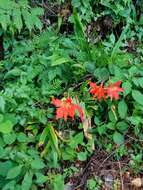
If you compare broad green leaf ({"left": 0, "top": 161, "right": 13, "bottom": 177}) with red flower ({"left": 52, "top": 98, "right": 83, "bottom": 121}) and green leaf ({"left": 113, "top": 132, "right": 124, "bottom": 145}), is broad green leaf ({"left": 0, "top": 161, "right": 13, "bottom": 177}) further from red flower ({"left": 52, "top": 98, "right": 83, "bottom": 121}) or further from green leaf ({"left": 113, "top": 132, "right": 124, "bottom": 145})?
green leaf ({"left": 113, "top": 132, "right": 124, "bottom": 145})

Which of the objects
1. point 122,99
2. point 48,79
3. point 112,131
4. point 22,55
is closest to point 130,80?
point 122,99

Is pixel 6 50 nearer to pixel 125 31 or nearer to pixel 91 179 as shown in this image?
pixel 125 31

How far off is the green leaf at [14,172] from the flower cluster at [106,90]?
0.69 meters

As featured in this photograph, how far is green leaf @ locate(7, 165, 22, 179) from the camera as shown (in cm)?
252

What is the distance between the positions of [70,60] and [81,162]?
727 millimetres

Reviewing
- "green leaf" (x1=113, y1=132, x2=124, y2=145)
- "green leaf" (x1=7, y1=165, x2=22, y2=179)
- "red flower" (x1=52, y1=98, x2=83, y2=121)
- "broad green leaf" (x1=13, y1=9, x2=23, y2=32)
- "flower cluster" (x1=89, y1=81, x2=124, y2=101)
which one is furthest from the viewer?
"broad green leaf" (x1=13, y1=9, x2=23, y2=32)

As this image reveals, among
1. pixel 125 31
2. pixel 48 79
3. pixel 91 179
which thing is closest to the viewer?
pixel 91 179

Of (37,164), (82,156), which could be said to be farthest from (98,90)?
(37,164)

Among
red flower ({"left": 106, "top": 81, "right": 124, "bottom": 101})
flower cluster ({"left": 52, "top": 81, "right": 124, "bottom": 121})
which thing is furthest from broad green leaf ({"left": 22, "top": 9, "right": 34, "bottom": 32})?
red flower ({"left": 106, "top": 81, "right": 124, "bottom": 101})

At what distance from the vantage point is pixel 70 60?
3.06m

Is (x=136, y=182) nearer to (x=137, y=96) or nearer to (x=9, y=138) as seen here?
(x=137, y=96)

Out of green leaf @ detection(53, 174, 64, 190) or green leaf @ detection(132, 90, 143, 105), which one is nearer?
green leaf @ detection(53, 174, 64, 190)

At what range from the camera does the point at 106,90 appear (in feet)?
9.14

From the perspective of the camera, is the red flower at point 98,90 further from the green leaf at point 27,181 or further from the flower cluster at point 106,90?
the green leaf at point 27,181
